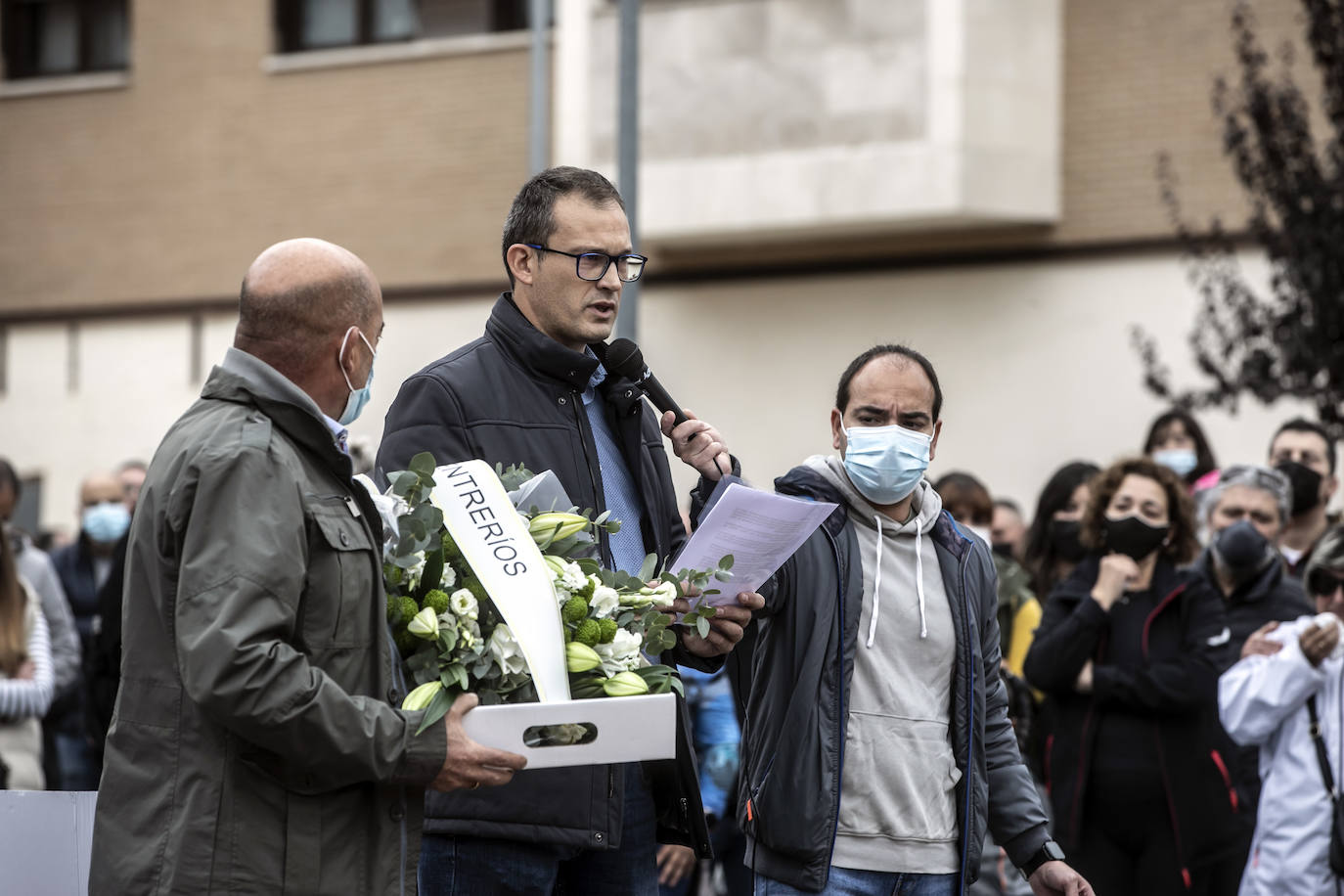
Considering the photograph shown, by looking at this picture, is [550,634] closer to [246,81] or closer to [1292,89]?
[1292,89]

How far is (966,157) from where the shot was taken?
16.3 m

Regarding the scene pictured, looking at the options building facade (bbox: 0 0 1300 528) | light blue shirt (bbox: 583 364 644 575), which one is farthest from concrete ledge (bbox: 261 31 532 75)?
light blue shirt (bbox: 583 364 644 575)

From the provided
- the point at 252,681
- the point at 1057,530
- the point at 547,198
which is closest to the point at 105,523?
the point at 1057,530

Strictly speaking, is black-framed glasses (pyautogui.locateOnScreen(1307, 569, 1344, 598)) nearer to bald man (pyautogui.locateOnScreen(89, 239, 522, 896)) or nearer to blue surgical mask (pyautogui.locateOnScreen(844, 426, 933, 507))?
blue surgical mask (pyautogui.locateOnScreen(844, 426, 933, 507))

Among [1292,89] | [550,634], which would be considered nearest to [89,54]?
[1292,89]

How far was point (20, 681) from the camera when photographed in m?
9.05

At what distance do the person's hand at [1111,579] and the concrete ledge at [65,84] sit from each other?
15.2m

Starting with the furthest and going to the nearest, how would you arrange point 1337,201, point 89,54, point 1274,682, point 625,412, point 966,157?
point 89,54, point 966,157, point 1337,201, point 1274,682, point 625,412

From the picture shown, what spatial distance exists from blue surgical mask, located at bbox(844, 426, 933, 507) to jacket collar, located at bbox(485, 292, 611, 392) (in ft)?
2.63

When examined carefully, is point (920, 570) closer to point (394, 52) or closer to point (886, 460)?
point (886, 460)

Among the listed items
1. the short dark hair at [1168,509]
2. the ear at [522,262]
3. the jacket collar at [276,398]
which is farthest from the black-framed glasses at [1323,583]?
the jacket collar at [276,398]

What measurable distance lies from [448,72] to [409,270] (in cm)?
194

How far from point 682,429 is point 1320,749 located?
3.52m

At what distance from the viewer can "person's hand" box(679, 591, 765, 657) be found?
4464mm
